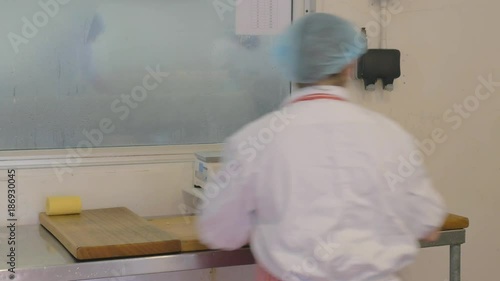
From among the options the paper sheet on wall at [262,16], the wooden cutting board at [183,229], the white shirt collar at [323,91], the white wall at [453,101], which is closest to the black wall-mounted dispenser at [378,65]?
the white wall at [453,101]

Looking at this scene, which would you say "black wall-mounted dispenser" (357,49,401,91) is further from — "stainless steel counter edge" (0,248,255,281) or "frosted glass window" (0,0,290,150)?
"stainless steel counter edge" (0,248,255,281)

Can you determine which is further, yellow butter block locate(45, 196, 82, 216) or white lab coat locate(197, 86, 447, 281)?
yellow butter block locate(45, 196, 82, 216)

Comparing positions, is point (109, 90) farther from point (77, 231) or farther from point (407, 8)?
point (407, 8)

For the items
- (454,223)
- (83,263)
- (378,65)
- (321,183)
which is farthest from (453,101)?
(83,263)

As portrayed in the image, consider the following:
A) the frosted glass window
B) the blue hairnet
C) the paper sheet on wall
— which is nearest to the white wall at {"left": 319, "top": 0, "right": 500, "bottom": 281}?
the paper sheet on wall

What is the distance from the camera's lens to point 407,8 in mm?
2463

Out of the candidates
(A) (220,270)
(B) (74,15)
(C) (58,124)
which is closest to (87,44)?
(B) (74,15)

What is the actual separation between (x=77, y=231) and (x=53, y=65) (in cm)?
55

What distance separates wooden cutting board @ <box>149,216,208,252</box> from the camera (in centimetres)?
174

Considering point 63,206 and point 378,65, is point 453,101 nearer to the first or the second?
point 378,65

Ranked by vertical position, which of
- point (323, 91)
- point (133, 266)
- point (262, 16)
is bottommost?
point (133, 266)

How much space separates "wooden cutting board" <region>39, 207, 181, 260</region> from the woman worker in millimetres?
184

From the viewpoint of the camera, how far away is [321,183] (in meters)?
1.43

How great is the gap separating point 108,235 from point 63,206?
33cm
